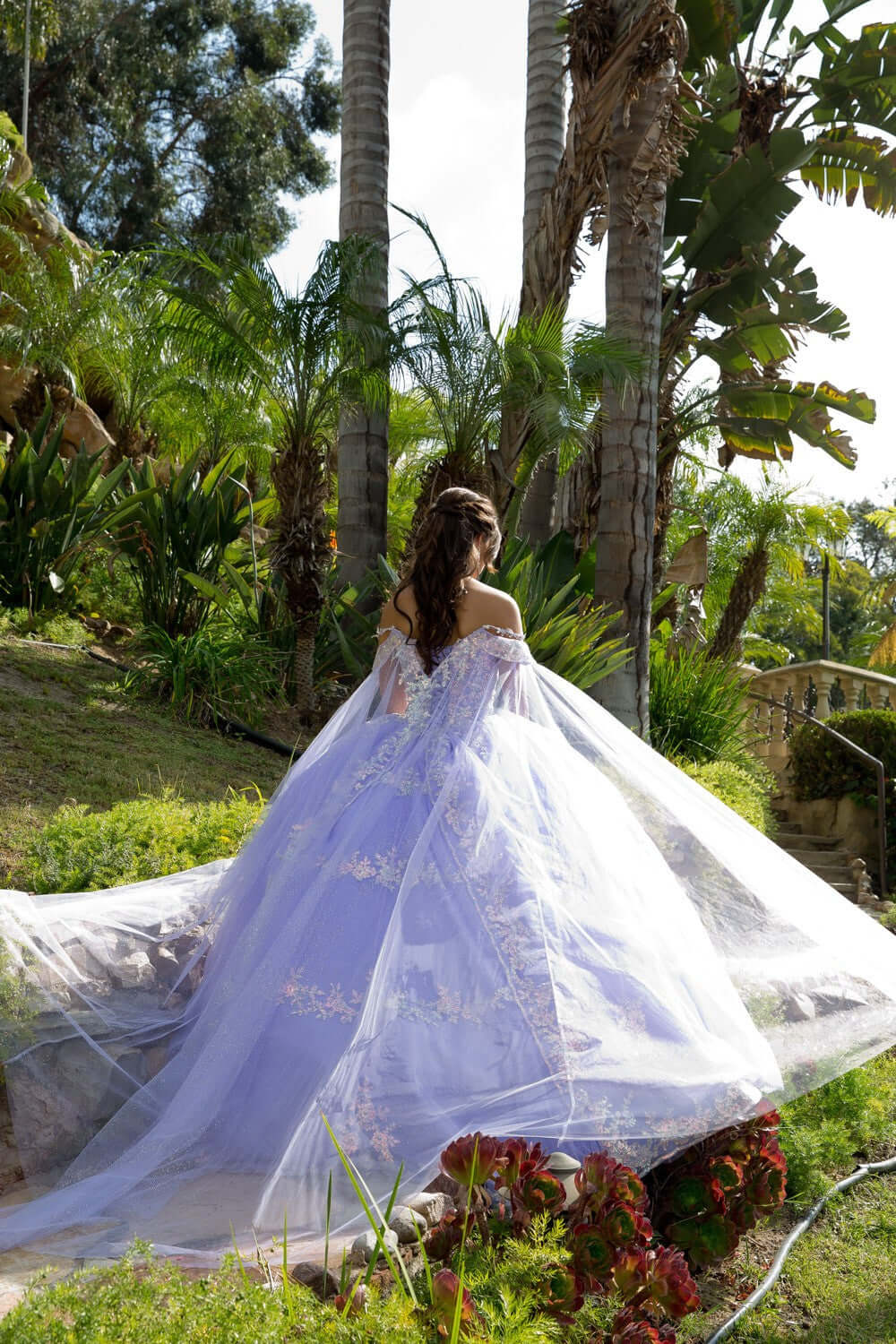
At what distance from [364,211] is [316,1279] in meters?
8.61

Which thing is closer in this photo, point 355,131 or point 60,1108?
point 60,1108

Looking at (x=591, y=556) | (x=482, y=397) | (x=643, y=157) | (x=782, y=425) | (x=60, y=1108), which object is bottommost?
(x=60, y=1108)

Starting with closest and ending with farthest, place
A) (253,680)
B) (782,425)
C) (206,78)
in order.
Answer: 1. (253,680)
2. (782,425)
3. (206,78)

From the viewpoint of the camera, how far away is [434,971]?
276 centimetres

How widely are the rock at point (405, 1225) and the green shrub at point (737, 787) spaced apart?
16.4 feet

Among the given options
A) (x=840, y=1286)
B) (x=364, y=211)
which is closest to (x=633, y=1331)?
(x=840, y=1286)

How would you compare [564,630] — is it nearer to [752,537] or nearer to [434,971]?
[434,971]

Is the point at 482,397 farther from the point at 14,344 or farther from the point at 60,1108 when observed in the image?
the point at 14,344

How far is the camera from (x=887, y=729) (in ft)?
35.8

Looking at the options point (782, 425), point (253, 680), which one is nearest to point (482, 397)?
point (253, 680)

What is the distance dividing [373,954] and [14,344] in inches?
520

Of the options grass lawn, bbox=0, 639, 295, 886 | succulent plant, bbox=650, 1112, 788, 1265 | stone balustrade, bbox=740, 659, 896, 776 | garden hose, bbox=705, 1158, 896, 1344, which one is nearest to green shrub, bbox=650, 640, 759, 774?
grass lawn, bbox=0, 639, 295, 886

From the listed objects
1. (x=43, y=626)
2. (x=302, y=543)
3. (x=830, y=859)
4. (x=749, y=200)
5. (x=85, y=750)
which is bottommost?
(x=830, y=859)

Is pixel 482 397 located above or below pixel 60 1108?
above
